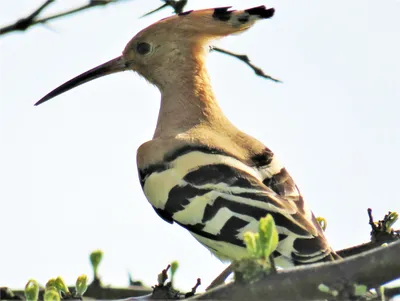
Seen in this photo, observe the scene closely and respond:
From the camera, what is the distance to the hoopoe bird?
2.76 metres

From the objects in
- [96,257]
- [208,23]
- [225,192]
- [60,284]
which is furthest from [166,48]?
[60,284]

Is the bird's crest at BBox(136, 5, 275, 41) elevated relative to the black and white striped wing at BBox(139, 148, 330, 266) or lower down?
elevated

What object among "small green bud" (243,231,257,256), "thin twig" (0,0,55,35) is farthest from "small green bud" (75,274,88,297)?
"small green bud" (243,231,257,256)

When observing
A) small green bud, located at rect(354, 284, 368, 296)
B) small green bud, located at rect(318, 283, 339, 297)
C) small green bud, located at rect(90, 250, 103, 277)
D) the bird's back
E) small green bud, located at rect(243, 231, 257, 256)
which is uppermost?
the bird's back

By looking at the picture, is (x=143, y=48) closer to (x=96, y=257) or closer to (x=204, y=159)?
(x=204, y=159)

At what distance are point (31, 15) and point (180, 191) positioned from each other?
1.42 metres

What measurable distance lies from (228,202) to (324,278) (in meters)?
1.58

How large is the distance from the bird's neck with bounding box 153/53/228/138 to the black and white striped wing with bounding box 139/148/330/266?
43 cm

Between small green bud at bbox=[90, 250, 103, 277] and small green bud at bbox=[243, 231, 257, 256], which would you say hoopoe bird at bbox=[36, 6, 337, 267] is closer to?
small green bud at bbox=[90, 250, 103, 277]

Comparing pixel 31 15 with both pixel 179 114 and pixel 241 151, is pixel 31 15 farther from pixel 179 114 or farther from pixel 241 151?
pixel 179 114

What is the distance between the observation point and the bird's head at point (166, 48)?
432cm

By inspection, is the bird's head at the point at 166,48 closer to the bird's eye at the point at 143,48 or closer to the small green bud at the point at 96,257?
the bird's eye at the point at 143,48

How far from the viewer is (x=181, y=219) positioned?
3.16m

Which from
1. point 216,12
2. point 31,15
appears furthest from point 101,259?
point 216,12
